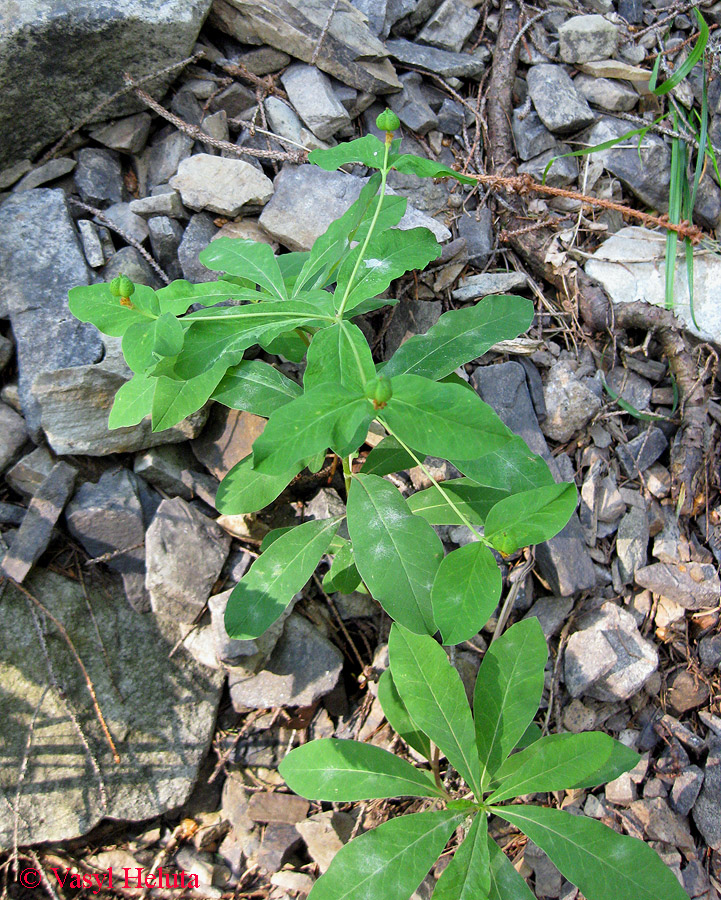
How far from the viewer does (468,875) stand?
160cm

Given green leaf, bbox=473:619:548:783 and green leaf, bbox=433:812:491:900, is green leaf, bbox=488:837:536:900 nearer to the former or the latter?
green leaf, bbox=433:812:491:900

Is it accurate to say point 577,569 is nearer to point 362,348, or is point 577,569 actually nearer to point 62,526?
point 362,348

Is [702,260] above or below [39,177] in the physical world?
below

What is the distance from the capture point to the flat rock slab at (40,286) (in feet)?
7.14

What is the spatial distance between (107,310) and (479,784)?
5.32 ft

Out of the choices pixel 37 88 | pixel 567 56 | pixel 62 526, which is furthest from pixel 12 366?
pixel 567 56

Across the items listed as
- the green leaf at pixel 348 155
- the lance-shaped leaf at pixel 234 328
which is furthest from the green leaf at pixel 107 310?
the green leaf at pixel 348 155

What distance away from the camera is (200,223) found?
2.37m

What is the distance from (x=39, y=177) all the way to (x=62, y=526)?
4.50ft

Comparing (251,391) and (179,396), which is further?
(251,391)

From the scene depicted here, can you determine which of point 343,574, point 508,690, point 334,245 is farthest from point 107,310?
point 508,690

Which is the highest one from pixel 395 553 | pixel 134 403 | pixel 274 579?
pixel 134 403

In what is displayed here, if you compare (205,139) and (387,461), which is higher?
(205,139)

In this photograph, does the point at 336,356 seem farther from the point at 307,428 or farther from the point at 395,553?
the point at 395,553
